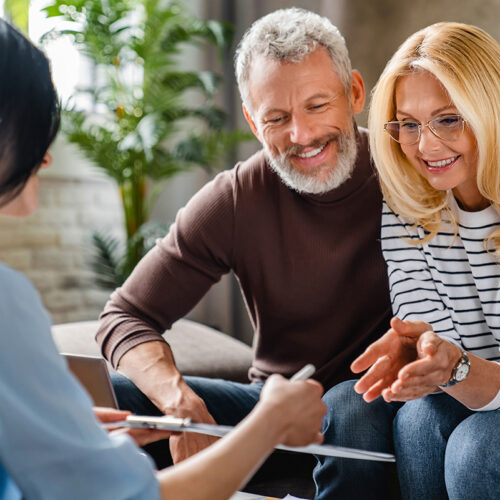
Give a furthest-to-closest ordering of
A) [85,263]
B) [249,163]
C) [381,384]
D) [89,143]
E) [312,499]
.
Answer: [85,263] → [89,143] → [249,163] → [312,499] → [381,384]

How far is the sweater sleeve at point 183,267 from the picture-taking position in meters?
1.58

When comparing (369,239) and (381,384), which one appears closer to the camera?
(381,384)

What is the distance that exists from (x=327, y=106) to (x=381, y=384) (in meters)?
→ 0.64

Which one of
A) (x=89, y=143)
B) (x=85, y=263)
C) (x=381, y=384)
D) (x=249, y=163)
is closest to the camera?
(x=381, y=384)

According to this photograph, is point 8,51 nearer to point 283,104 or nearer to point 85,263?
point 283,104

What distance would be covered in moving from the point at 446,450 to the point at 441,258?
1.25ft

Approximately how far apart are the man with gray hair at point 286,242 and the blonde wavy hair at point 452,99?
0.46ft

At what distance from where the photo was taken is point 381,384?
116 cm

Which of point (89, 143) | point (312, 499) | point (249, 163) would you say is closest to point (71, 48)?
point (89, 143)

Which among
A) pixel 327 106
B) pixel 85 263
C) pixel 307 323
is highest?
pixel 327 106

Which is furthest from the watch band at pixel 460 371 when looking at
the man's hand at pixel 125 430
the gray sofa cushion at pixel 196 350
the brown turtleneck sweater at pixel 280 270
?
the gray sofa cushion at pixel 196 350

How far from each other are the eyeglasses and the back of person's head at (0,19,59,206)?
760mm

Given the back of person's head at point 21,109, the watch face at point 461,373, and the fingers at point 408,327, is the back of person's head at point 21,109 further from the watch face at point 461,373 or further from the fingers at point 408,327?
the watch face at point 461,373

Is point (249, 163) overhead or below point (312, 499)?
overhead
